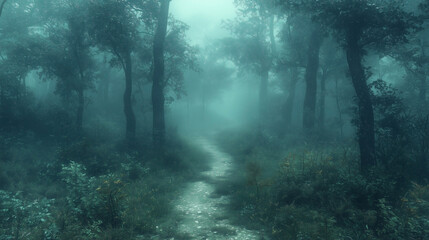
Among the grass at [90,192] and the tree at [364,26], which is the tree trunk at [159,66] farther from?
the tree at [364,26]

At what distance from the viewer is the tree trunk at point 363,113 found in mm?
10852

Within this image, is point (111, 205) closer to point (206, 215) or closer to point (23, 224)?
point (23, 224)

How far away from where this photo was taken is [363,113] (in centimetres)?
1119

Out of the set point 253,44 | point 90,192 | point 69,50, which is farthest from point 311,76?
point 69,50

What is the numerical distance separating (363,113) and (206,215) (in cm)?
740

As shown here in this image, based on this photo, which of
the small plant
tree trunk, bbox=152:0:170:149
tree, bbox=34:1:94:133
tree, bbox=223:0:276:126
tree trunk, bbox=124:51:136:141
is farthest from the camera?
tree, bbox=223:0:276:126

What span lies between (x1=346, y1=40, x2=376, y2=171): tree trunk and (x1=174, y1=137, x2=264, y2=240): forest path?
18.7 feet

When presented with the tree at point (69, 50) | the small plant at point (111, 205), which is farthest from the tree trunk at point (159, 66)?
the small plant at point (111, 205)

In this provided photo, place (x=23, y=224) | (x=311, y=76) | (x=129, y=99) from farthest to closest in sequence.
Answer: (x=311, y=76) → (x=129, y=99) → (x=23, y=224)

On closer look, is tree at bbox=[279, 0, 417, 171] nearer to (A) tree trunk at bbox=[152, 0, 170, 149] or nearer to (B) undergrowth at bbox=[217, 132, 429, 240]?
(B) undergrowth at bbox=[217, 132, 429, 240]

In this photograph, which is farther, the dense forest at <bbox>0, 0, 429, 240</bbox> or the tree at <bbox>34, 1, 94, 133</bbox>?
the tree at <bbox>34, 1, 94, 133</bbox>

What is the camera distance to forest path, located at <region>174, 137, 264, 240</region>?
24.0 ft

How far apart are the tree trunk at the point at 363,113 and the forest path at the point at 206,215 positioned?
5.69 meters

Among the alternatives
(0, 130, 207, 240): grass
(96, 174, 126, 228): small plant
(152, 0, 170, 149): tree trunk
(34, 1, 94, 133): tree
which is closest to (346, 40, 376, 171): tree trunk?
(0, 130, 207, 240): grass
